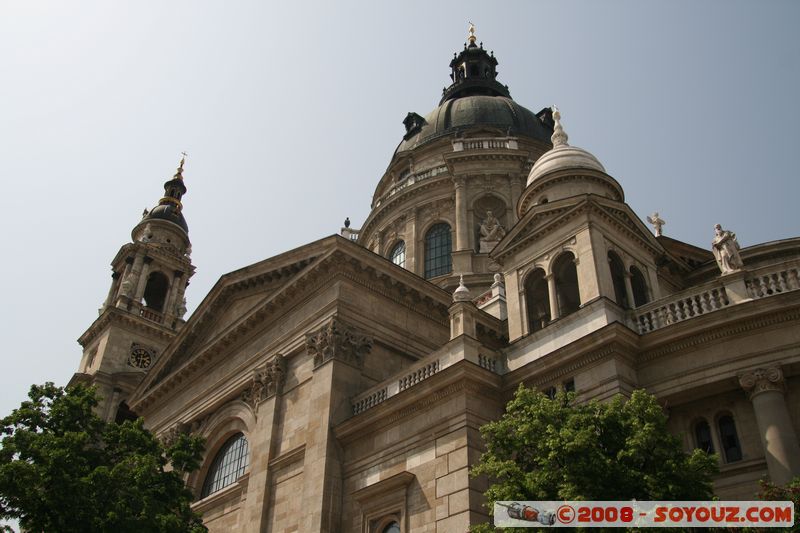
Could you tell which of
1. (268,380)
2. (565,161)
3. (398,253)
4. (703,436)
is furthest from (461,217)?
(703,436)

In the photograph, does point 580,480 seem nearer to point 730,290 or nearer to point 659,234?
point 730,290

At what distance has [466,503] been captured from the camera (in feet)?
52.4

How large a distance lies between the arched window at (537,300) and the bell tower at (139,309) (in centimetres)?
2590

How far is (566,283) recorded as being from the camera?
21688mm

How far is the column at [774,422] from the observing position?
13.6 m

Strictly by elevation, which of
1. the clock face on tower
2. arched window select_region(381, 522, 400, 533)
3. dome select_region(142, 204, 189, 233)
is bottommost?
arched window select_region(381, 522, 400, 533)

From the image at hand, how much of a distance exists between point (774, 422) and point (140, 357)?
3678cm

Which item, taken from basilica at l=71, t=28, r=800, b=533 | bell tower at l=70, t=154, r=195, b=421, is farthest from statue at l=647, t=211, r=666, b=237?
bell tower at l=70, t=154, r=195, b=421

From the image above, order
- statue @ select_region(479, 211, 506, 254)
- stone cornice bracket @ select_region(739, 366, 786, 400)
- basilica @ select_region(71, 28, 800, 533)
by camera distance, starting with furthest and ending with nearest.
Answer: statue @ select_region(479, 211, 506, 254) < basilica @ select_region(71, 28, 800, 533) < stone cornice bracket @ select_region(739, 366, 786, 400)

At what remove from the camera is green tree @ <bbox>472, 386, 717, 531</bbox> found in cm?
1101

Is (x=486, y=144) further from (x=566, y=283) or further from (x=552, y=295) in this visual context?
(x=552, y=295)

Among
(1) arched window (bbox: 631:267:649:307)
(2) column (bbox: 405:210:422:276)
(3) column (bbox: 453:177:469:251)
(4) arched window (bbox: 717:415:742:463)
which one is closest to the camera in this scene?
(4) arched window (bbox: 717:415:742:463)

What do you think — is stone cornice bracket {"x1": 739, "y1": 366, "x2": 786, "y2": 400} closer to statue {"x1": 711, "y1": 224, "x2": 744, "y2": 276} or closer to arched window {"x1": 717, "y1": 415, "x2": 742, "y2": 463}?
arched window {"x1": 717, "y1": 415, "x2": 742, "y2": 463}

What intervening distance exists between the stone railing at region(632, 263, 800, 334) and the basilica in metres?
0.03
